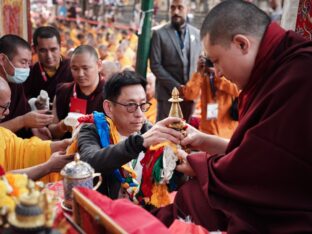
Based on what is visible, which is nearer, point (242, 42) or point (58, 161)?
point (242, 42)

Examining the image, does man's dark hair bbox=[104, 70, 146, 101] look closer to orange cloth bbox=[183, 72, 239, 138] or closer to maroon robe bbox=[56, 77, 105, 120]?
maroon robe bbox=[56, 77, 105, 120]

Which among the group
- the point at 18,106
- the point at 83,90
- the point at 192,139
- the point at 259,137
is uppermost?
the point at 259,137

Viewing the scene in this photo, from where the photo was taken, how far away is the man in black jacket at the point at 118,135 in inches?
68.7

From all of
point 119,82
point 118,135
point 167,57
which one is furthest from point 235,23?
point 167,57

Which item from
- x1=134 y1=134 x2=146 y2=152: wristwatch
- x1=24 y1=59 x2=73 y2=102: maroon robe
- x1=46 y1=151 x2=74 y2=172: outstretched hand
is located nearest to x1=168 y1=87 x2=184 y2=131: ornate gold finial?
x1=134 y1=134 x2=146 y2=152: wristwatch

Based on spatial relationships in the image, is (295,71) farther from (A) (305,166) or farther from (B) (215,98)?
(B) (215,98)

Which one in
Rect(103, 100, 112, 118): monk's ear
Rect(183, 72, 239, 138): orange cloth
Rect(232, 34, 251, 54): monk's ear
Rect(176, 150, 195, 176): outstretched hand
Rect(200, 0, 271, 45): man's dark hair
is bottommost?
Rect(183, 72, 239, 138): orange cloth

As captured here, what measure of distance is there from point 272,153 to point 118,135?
0.84 m

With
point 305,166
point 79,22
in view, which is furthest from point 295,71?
point 79,22

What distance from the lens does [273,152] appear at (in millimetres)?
1450

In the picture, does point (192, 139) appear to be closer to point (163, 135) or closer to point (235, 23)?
point (163, 135)

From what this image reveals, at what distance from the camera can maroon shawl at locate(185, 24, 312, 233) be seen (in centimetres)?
143

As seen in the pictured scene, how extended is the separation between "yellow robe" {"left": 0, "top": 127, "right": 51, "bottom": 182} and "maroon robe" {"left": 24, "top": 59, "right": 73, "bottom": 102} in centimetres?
150

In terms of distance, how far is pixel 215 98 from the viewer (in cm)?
382
